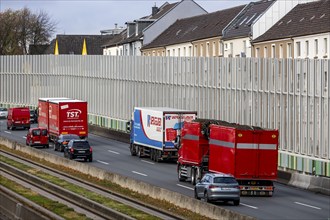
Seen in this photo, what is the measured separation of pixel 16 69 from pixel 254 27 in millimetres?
40716

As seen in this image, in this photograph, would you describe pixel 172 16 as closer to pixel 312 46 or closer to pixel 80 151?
pixel 312 46

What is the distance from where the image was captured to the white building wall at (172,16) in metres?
133

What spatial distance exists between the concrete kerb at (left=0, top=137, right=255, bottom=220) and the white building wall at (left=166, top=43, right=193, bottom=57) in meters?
43.8

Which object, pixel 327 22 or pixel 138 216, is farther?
pixel 327 22

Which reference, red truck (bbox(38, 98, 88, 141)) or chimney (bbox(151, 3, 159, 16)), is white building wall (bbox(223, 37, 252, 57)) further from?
chimney (bbox(151, 3, 159, 16))

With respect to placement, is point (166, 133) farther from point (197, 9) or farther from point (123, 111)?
point (197, 9)

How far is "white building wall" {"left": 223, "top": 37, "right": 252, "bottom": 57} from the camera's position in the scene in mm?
100062

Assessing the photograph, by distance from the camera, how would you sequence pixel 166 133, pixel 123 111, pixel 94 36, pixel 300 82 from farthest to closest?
1. pixel 94 36
2. pixel 123 111
3. pixel 166 133
4. pixel 300 82

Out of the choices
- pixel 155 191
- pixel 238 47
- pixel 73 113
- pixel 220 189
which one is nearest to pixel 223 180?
pixel 220 189

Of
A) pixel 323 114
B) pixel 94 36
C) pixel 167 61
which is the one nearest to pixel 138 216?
pixel 323 114

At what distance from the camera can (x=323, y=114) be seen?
56.2m

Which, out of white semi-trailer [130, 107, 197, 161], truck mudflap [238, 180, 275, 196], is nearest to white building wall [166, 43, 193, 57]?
white semi-trailer [130, 107, 197, 161]

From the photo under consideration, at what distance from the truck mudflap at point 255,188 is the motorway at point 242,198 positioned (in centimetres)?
60

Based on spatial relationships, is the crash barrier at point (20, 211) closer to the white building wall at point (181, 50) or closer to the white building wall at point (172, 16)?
the white building wall at point (181, 50)
